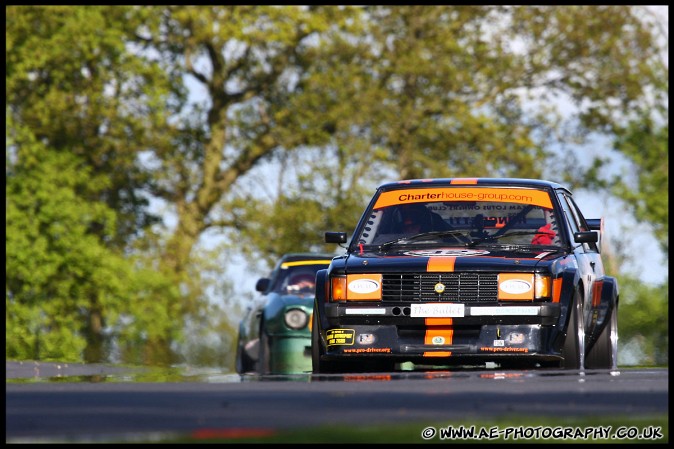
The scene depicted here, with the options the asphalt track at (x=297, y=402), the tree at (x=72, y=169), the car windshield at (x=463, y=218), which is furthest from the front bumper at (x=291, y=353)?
the tree at (x=72, y=169)

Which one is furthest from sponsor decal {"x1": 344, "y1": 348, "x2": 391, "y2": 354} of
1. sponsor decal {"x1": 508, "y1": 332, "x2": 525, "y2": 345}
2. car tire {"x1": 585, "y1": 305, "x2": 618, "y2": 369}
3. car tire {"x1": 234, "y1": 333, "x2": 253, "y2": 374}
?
car tire {"x1": 234, "y1": 333, "x2": 253, "y2": 374}

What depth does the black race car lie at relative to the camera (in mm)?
12469

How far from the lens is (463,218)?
13828 mm

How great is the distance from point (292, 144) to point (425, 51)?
3.85 meters

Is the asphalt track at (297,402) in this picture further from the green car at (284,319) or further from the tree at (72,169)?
the tree at (72,169)

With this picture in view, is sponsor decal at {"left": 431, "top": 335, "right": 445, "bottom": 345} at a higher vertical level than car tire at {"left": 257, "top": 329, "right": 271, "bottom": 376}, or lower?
higher

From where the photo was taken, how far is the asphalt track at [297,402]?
7.56 m

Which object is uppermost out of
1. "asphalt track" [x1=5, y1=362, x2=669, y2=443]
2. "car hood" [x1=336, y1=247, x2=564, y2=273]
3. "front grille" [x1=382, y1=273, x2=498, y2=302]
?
"car hood" [x1=336, y1=247, x2=564, y2=273]

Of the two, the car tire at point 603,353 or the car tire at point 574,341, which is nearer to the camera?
the car tire at point 574,341

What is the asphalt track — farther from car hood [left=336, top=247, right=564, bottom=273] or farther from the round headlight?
the round headlight

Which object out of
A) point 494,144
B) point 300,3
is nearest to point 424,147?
point 494,144

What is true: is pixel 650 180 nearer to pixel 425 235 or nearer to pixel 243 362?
pixel 243 362

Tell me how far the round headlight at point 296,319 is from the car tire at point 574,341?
578 centimetres

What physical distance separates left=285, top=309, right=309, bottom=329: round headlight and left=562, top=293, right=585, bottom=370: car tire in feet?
18.9
